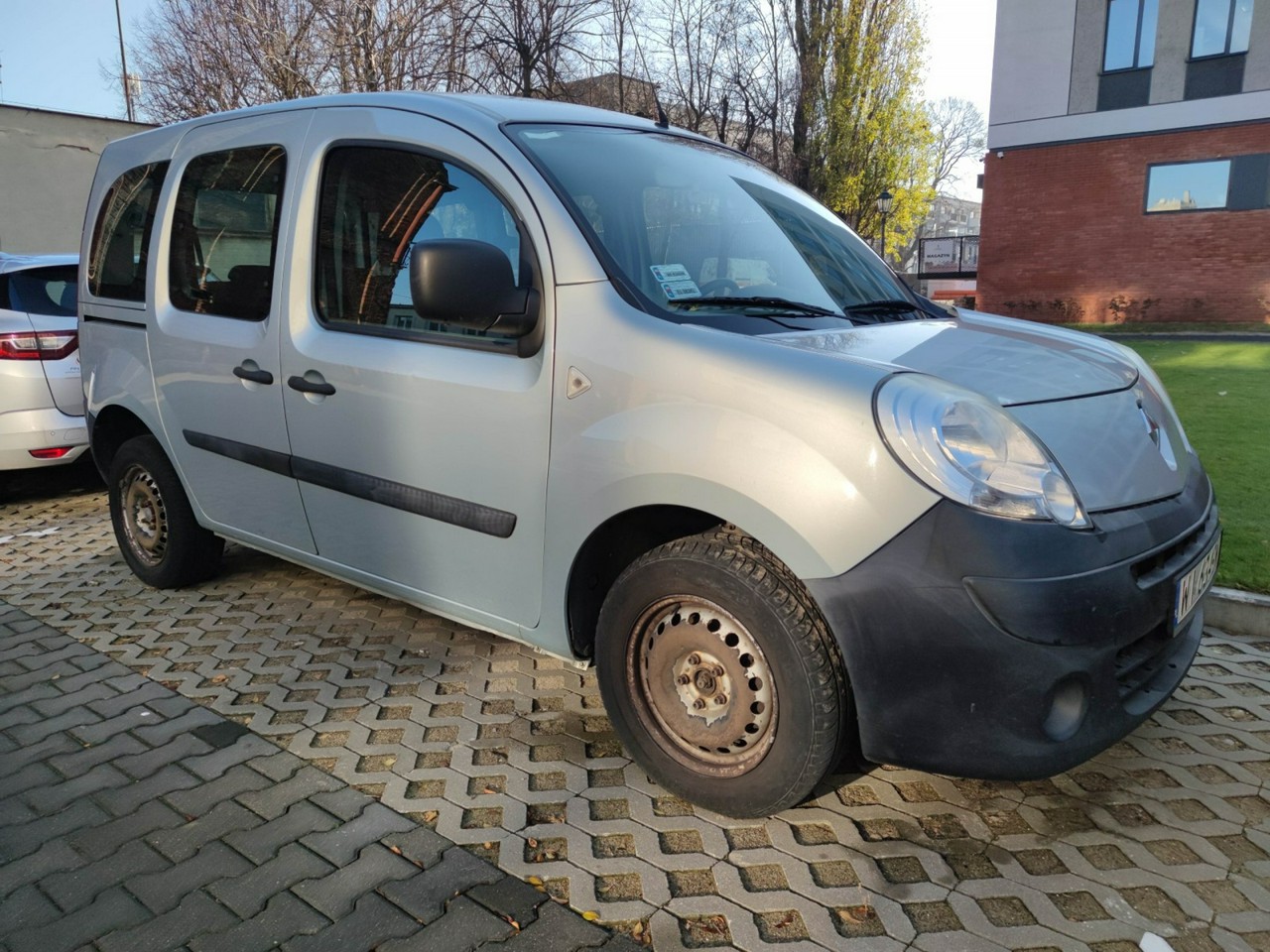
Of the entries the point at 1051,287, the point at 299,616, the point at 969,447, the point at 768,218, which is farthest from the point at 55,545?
the point at 1051,287

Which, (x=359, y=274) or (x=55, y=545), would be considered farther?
(x=55, y=545)

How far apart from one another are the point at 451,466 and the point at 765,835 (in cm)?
142

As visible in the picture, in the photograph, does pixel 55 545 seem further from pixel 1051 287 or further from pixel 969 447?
pixel 1051 287

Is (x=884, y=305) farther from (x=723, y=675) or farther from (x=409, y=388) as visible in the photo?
(x=409, y=388)

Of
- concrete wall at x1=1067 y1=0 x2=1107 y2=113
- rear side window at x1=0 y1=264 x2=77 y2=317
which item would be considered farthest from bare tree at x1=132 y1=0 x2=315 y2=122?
concrete wall at x1=1067 y1=0 x2=1107 y2=113

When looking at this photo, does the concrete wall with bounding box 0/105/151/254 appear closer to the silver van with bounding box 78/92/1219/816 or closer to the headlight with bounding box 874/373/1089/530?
the silver van with bounding box 78/92/1219/816

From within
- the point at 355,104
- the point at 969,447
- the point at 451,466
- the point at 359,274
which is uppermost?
the point at 355,104

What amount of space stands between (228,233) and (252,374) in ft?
2.10

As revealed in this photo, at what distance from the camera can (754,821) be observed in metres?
2.65

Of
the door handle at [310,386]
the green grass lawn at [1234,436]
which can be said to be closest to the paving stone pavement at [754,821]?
the green grass lawn at [1234,436]

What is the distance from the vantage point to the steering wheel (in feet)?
9.13

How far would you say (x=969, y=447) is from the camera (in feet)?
7.18

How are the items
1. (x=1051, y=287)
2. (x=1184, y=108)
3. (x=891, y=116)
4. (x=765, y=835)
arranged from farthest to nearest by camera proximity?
(x=891, y=116) → (x=1051, y=287) → (x=1184, y=108) → (x=765, y=835)

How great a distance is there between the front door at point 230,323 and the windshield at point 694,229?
3.84 feet
